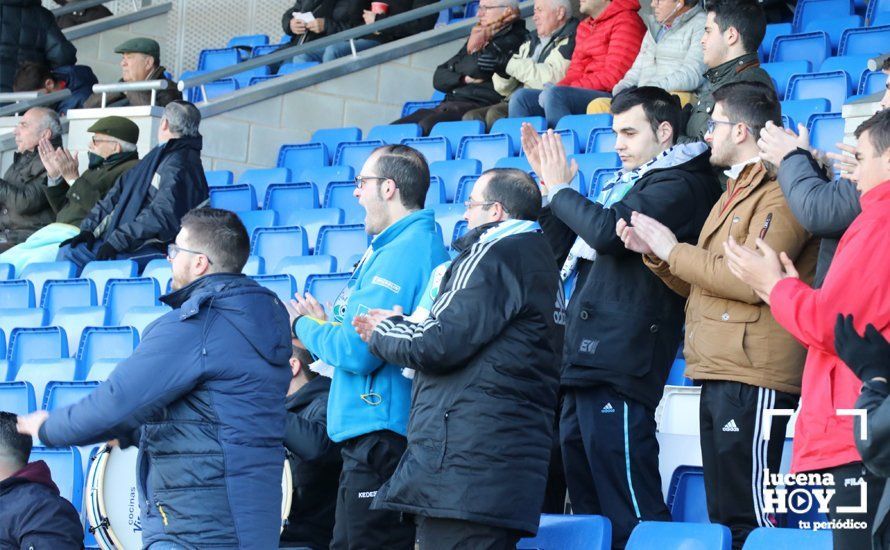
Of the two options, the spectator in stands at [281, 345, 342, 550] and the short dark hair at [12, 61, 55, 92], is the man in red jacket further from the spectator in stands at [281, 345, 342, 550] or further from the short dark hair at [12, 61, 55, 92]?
the short dark hair at [12, 61, 55, 92]

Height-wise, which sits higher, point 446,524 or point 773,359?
point 773,359

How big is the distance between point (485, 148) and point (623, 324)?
Answer: 3794 mm

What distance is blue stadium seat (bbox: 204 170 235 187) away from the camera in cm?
887

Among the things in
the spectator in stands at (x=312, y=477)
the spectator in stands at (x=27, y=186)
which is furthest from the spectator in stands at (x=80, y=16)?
the spectator in stands at (x=312, y=477)

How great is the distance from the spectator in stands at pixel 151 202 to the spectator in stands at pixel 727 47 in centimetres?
290

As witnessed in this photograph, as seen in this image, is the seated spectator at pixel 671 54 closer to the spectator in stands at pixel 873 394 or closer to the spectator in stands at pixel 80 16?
the spectator in stands at pixel 873 394

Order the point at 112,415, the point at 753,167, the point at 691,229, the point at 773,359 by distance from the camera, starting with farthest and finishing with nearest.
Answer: the point at 691,229 → the point at 753,167 → the point at 773,359 → the point at 112,415

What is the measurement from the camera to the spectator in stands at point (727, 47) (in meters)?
5.89

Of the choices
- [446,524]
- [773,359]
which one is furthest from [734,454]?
[446,524]

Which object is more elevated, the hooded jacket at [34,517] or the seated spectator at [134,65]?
the seated spectator at [134,65]

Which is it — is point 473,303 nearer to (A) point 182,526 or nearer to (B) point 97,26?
(A) point 182,526

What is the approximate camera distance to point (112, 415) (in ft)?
12.1

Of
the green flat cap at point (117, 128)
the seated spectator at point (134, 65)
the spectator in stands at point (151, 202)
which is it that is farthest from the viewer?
the seated spectator at point (134, 65)

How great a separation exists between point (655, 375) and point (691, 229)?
1.71ft
